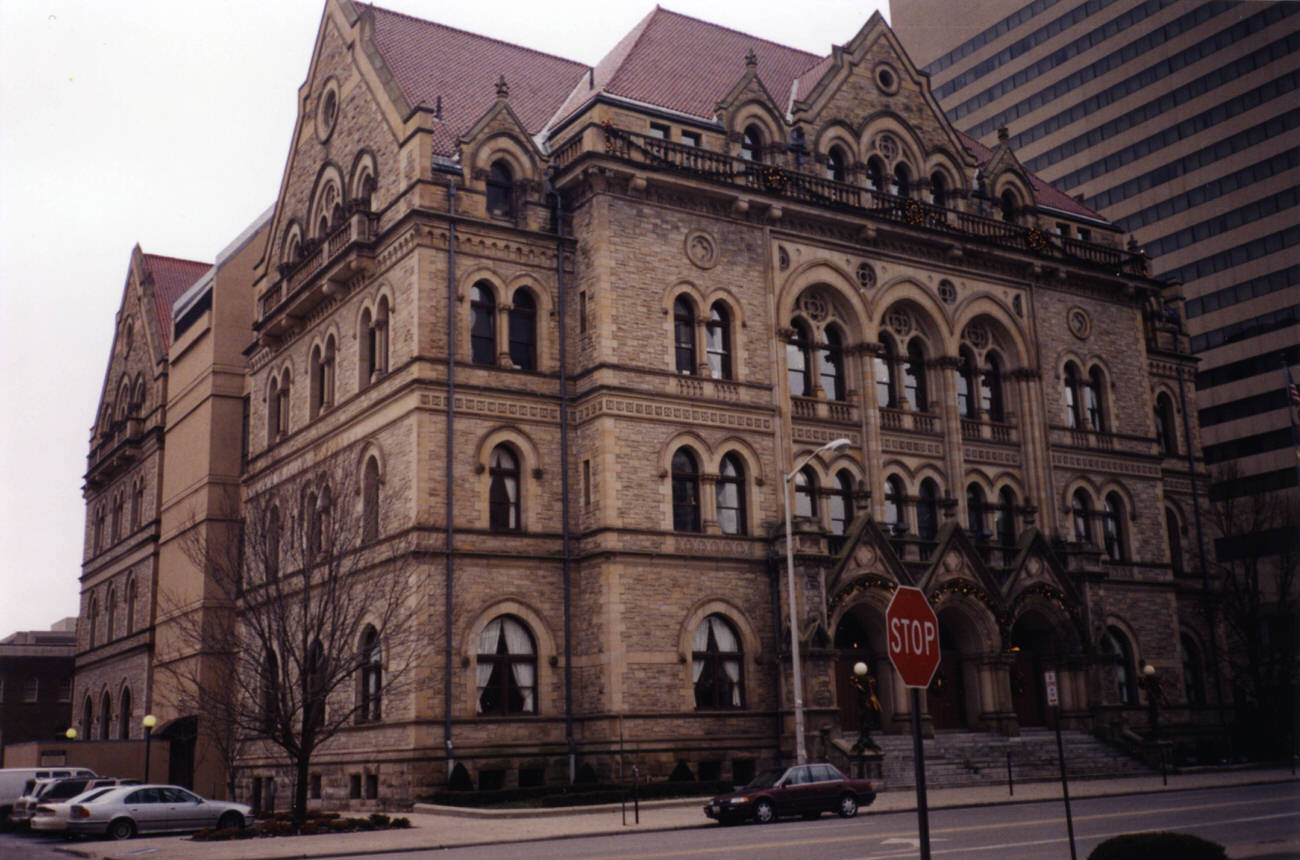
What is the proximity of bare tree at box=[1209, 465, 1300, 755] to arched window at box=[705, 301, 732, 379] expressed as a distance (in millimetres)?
20298

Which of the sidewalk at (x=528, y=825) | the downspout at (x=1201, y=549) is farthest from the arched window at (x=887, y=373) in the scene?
the downspout at (x=1201, y=549)

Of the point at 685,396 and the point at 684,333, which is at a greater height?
the point at 684,333

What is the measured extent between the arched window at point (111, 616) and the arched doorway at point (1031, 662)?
3997 cm

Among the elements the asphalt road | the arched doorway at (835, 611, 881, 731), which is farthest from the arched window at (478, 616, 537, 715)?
the asphalt road

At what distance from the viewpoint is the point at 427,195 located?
37.9 m

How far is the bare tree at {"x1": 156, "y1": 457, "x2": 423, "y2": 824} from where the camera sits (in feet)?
97.9

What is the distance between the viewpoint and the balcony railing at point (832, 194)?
39844mm

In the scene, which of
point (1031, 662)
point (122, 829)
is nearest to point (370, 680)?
point (122, 829)

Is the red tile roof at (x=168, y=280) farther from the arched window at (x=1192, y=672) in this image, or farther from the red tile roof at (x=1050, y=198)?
the arched window at (x=1192, y=672)

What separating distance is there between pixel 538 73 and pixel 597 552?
1951cm

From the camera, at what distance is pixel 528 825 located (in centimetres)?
2802

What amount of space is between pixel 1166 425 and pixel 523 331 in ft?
102

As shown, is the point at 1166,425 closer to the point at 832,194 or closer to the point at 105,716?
the point at 832,194

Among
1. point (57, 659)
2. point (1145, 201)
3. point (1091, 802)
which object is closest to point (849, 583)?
point (1091, 802)
